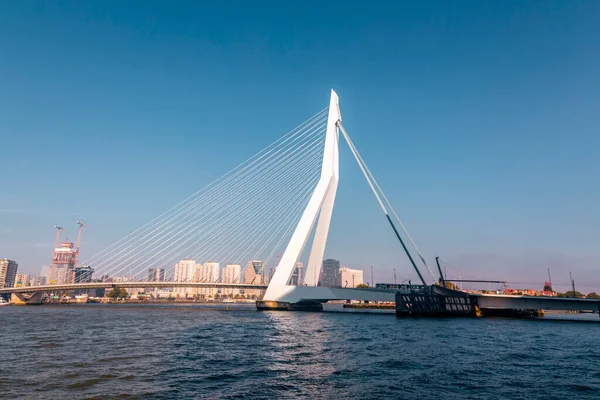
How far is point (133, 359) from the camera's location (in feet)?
47.7

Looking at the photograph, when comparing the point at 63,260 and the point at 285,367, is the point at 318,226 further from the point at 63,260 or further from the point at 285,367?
the point at 63,260

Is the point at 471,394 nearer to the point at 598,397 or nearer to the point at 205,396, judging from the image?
the point at 598,397

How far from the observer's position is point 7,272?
15288 centimetres

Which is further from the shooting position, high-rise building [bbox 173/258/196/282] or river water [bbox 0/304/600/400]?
high-rise building [bbox 173/258/196/282]

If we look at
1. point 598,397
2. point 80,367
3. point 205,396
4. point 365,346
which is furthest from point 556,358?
point 80,367

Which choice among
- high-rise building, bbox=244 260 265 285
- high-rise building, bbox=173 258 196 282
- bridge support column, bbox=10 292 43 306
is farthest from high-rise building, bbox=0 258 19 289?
high-rise building, bbox=244 260 265 285

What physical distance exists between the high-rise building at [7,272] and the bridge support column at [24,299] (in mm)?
73451

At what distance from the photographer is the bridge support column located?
75125 mm

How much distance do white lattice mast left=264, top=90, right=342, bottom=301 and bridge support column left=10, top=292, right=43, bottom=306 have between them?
59502 mm

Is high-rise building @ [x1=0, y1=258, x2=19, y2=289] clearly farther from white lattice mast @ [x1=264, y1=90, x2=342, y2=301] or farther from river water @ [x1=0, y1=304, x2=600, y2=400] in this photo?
river water @ [x1=0, y1=304, x2=600, y2=400]

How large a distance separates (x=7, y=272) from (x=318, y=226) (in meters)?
165

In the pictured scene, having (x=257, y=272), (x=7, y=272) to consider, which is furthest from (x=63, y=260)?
(x=257, y=272)

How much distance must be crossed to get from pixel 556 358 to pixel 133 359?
745 inches

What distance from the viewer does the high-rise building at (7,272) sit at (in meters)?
140
